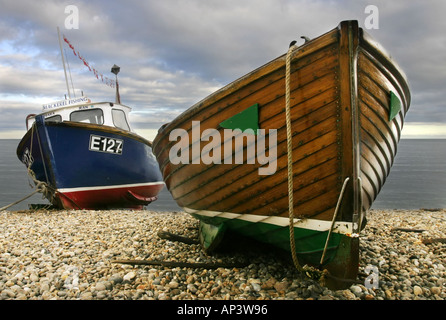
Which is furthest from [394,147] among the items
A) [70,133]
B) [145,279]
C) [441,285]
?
[70,133]

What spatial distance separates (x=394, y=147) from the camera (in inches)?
151

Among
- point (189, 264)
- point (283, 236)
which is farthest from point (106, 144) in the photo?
point (283, 236)

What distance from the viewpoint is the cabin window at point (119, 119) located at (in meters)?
10.7

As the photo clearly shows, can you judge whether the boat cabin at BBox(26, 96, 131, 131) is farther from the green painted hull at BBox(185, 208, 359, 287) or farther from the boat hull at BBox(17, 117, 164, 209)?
the green painted hull at BBox(185, 208, 359, 287)

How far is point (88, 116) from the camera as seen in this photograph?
33.9 ft

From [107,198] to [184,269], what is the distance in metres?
6.80

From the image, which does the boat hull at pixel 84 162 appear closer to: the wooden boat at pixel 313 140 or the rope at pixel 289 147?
the wooden boat at pixel 313 140

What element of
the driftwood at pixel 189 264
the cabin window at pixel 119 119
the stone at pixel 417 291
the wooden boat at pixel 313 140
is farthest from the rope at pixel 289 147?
the cabin window at pixel 119 119

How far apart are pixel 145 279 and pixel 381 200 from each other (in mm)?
19924

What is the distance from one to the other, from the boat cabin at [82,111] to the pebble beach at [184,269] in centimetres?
499

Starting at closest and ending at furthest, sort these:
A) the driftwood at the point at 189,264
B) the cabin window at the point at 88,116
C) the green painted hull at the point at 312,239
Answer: the green painted hull at the point at 312,239 < the driftwood at the point at 189,264 < the cabin window at the point at 88,116

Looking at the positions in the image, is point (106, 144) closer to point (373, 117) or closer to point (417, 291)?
point (373, 117)
